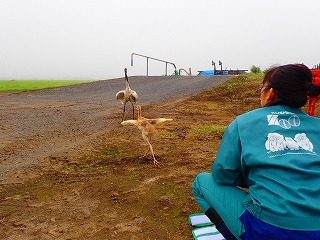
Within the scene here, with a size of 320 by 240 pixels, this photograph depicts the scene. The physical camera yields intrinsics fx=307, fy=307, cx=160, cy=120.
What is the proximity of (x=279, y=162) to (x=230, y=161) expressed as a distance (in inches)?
11.9

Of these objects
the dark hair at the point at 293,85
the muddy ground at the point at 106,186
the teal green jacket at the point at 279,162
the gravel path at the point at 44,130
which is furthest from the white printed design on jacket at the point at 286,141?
the gravel path at the point at 44,130

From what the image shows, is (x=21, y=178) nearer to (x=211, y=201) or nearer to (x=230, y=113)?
(x=211, y=201)

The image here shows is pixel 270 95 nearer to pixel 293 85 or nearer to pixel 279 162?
pixel 293 85

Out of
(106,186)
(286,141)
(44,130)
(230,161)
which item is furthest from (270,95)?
(44,130)

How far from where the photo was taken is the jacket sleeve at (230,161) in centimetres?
174

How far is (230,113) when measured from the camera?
852cm

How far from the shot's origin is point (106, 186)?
3578 mm

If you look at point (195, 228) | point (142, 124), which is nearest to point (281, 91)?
point (195, 228)

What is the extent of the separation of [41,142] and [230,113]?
5.09 metres

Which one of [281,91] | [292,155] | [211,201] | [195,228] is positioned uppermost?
[281,91]

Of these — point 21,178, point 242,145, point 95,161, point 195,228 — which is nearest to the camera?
point 242,145

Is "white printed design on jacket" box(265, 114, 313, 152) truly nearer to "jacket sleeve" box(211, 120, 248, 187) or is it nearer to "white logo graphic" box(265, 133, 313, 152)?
"white logo graphic" box(265, 133, 313, 152)

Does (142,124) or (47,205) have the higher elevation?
(142,124)

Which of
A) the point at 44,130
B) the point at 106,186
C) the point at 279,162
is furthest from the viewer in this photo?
the point at 44,130
